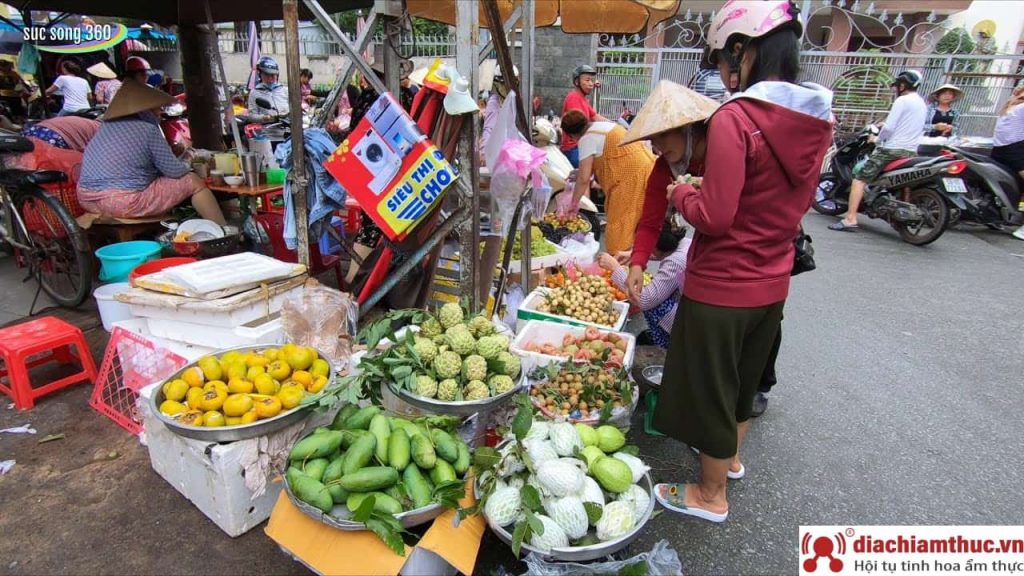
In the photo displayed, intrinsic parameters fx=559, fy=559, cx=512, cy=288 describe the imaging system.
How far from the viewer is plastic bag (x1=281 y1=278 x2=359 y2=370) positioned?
9.78 feet

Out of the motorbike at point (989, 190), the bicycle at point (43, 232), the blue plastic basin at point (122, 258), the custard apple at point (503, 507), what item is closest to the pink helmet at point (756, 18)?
the custard apple at point (503, 507)

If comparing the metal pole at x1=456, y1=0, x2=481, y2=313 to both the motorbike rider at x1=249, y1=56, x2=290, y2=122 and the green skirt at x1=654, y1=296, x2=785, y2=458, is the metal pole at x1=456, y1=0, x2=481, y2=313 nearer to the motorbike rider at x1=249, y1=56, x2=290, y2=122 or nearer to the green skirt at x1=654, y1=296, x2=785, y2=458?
the green skirt at x1=654, y1=296, x2=785, y2=458

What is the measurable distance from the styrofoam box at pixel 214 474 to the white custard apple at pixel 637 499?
1.34 metres

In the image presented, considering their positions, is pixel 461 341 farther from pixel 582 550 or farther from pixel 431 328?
pixel 582 550

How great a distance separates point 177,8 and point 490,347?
600 centimetres

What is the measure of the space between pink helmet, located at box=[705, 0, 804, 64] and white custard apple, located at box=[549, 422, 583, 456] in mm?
1550

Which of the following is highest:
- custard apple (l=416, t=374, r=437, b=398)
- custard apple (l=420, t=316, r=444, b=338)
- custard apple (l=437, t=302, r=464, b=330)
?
custard apple (l=437, t=302, r=464, b=330)

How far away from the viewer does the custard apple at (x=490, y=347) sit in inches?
98.2

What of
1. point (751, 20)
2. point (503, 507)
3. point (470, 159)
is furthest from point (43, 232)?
point (751, 20)

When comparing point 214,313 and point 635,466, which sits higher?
point 214,313

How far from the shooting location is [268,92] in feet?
29.2

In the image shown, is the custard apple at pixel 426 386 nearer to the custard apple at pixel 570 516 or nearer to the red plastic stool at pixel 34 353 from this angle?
the custard apple at pixel 570 516

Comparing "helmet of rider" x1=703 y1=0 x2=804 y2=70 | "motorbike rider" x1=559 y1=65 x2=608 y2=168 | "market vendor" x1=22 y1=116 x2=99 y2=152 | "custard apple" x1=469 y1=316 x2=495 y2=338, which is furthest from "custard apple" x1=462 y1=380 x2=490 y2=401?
"motorbike rider" x1=559 y1=65 x2=608 y2=168

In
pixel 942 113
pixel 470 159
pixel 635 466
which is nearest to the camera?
pixel 635 466
